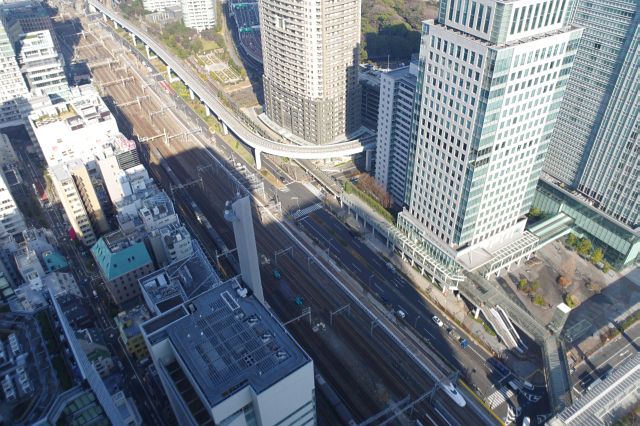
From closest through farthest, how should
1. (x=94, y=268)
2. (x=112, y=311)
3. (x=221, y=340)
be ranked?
(x=221, y=340), (x=112, y=311), (x=94, y=268)

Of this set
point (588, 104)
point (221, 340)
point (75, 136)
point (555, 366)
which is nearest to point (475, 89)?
point (588, 104)

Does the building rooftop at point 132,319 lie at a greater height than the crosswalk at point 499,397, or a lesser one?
greater

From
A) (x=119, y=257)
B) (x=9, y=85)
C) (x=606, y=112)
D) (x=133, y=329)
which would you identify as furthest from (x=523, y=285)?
(x=9, y=85)

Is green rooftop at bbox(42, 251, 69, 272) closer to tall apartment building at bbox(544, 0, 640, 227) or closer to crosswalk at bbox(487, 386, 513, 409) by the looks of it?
crosswalk at bbox(487, 386, 513, 409)

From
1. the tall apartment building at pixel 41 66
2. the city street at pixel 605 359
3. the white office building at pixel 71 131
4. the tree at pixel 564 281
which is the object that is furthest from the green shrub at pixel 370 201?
the tall apartment building at pixel 41 66

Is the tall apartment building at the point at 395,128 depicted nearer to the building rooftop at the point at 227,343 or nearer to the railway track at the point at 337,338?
the railway track at the point at 337,338

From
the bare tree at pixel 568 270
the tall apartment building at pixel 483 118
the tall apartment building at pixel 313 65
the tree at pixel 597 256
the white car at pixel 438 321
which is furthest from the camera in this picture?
the tall apartment building at pixel 313 65

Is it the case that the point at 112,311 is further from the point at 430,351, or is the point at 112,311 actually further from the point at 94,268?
the point at 430,351

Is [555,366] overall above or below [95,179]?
below
